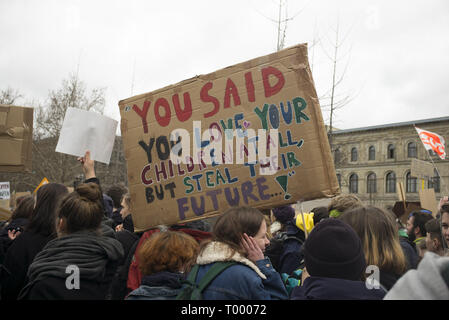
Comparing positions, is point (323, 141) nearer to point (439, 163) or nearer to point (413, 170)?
point (413, 170)

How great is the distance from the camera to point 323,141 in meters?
2.66

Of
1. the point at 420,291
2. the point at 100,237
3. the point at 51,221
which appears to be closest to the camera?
the point at 420,291

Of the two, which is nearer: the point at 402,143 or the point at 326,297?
the point at 326,297

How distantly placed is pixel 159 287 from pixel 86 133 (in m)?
1.83

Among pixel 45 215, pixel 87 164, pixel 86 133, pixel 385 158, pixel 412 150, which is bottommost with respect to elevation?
pixel 45 215

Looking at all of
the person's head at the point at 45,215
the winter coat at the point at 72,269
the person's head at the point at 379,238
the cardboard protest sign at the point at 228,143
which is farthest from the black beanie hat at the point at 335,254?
the person's head at the point at 45,215

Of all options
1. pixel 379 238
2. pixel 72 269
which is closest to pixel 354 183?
pixel 379 238

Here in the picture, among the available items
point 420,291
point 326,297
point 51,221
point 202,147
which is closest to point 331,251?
point 326,297

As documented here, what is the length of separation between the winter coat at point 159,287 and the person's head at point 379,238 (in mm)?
1142

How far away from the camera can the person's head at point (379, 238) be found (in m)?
2.29

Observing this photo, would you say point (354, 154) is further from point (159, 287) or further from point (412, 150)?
point (159, 287)

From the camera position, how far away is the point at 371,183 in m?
45.8

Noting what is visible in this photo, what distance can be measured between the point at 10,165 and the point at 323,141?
3.09m

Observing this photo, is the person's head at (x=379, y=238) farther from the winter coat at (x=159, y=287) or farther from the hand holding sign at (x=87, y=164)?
the hand holding sign at (x=87, y=164)
